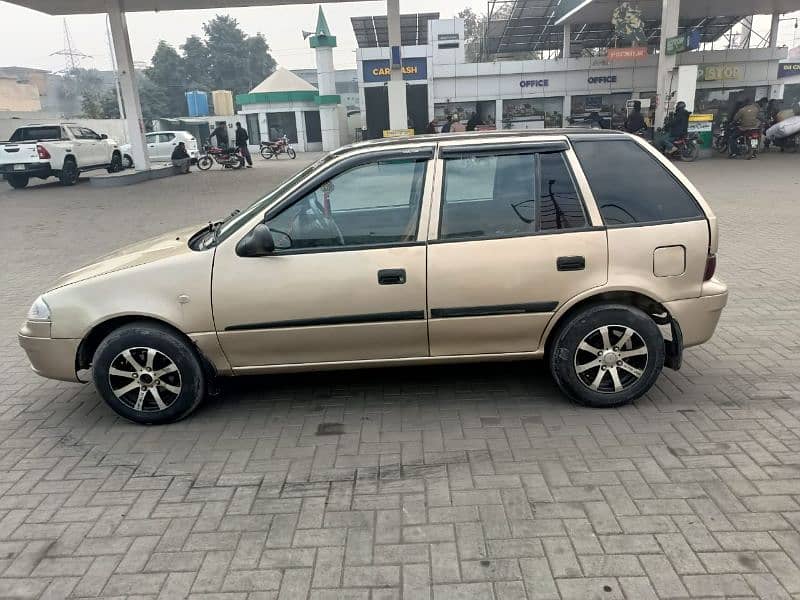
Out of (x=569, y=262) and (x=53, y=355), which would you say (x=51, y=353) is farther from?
(x=569, y=262)

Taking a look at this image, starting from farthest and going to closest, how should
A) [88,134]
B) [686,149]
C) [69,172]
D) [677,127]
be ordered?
[88,134], [686,149], [69,172], [677,127]

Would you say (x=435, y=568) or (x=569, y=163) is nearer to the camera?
(x=435, y=568)

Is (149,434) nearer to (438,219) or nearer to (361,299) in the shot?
(361,299)

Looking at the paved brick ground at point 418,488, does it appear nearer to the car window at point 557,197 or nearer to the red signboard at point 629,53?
the car window at point 557,197

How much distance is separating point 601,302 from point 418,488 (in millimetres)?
1712

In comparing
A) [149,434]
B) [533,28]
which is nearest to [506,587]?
[149,434]

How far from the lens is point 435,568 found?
266cm

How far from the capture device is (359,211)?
3979 mm

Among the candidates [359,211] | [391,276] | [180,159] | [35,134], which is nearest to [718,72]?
[180,159]

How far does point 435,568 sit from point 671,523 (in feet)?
3.77

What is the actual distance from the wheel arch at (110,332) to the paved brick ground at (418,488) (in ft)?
1.36

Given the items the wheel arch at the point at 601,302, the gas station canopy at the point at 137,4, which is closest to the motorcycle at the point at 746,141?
the gas station canopy at the point at 137,4

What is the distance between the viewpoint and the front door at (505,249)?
3812mm

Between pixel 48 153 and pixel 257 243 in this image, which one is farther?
pixel 48 153
